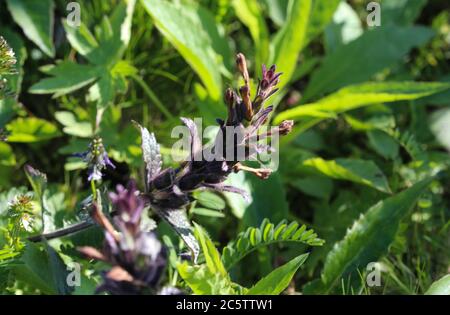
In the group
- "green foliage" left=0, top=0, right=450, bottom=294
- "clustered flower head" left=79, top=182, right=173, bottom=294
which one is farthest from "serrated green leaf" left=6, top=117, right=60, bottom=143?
"clustered flower head" left=79, top=182, right=173, bottom=294

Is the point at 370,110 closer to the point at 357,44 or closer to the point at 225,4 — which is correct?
the point at 357,44

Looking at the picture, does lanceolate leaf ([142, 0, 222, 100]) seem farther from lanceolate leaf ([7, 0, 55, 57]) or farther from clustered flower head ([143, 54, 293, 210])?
clustered flower head ([143, 54, 293, 210])

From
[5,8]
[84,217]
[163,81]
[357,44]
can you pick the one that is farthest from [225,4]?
[84,217]

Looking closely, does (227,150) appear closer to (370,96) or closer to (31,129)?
(370,96)

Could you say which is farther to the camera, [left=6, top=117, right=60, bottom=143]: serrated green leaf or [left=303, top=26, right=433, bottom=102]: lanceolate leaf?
[left=303, top=26, right=433, bottom=102]: lanceolate leaf

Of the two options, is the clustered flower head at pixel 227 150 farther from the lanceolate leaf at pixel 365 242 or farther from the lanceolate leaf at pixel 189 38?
the lanceolate leaf at pixel 189 38

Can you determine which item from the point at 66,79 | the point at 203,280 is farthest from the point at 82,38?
the point at 203,280
